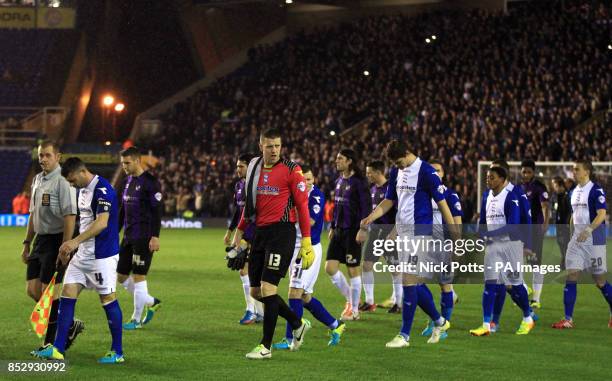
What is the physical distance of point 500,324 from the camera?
1282 cm

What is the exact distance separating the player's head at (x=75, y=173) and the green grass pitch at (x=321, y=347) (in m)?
1.73

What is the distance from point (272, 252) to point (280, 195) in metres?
0.56

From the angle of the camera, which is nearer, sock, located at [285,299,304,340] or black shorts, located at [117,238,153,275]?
sock, located at [285,299,304,340]

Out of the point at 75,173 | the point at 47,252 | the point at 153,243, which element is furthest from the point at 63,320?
the point at 153,243

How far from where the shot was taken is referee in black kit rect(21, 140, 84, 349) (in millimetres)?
9945

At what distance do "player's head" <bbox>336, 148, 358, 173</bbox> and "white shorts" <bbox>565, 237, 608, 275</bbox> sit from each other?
3.06 m

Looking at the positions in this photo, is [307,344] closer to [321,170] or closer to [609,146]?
[609,146]

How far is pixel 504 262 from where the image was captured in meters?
11.9

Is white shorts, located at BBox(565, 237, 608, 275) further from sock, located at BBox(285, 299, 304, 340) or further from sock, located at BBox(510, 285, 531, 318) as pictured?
sock, located at BBox(285, 299, 304, 340)

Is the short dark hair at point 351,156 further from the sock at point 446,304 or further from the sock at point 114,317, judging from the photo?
the sock at point 114,317

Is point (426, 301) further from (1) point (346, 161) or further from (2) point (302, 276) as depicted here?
(1) point (346, 161)

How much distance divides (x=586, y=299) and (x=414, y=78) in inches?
1038

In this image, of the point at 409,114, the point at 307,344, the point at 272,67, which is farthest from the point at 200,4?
the point at 307,344

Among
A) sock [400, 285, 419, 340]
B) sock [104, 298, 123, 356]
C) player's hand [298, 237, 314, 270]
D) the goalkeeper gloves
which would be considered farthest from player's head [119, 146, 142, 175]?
sock [400, 285, 419, 340]
